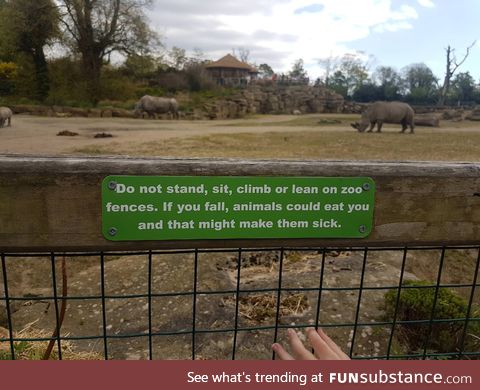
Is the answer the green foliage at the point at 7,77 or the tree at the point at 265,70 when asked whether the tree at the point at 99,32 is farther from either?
the tree at the point at 265,70

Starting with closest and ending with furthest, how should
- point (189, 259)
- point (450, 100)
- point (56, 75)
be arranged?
point (189, 259)
point (56, 75)
point (450, 100)

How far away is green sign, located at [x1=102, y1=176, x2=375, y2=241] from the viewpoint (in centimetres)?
127

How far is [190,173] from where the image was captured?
4.23 ft

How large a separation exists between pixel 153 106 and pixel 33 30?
9.44m

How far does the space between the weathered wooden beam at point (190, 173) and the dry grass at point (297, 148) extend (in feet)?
30.1

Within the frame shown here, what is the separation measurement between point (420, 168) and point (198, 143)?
1247 centimetres

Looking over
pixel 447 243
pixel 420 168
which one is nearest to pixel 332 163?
pixel 420 168

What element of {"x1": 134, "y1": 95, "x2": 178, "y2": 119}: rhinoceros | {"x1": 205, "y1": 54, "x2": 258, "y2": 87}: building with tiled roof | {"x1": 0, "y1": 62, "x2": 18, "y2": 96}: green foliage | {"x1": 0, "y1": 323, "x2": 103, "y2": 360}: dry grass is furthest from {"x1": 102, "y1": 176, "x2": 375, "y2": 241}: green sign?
{"x1": 205, "y1": 54, "x2": 258, "y2": 87}: building with tiled roof

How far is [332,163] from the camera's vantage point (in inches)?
54.9

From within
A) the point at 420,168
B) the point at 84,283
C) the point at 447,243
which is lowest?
the point at 84,283

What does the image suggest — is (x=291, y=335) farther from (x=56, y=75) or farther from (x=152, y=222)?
(x=56, y=75)

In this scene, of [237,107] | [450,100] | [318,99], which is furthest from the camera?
[450,100]

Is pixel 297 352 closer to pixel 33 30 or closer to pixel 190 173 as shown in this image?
pixel 190 173

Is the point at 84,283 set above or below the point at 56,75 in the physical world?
below
